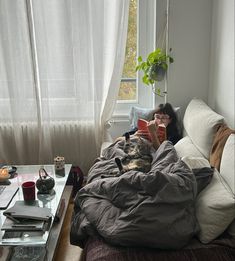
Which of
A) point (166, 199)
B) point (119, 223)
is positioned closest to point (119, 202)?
point (119, 223)

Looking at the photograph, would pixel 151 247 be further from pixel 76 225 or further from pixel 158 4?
pixel 158 4

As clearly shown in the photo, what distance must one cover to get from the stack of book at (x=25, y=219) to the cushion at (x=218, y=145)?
0.97 metres

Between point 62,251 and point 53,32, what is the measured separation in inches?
69.2

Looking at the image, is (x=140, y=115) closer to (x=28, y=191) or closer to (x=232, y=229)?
(x=28, y=191)

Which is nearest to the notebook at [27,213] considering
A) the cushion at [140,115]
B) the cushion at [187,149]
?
the cushion at [187,149]

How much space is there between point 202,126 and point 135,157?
49cm

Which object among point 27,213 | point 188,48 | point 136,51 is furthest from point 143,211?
point 136,51

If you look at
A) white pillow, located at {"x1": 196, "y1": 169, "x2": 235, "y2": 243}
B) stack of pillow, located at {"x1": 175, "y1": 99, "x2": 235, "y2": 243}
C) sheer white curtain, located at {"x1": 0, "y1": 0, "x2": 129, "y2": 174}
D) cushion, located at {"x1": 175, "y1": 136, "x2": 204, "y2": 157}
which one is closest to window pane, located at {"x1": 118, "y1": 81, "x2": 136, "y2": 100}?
sheer white curtain, located at {"x1": 0, "y1": 0, "x2": 129, "y2": 174}

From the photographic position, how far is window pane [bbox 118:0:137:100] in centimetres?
282

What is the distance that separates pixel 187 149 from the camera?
6.86ft

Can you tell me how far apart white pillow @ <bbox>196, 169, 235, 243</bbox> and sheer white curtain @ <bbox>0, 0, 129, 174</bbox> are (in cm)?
153

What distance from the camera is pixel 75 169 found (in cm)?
273

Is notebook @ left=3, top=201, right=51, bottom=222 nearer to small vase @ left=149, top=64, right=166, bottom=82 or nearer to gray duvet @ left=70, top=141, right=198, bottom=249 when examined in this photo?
gray duvet @ left=70, top=141, right=198, bottom=249

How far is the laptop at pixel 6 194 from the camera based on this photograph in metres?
1.89
